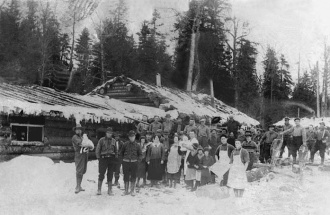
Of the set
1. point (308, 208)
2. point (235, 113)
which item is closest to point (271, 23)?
point (308, 208)

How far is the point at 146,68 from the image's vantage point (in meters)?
25.7

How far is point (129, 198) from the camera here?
7.70m

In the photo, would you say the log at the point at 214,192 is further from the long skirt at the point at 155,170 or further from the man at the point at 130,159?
the man at the point at 130,159

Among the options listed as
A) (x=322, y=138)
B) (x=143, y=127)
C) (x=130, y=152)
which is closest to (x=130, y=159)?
(x=130, y=152)

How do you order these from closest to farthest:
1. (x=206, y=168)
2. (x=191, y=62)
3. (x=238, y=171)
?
(x=238, y=171)
(x=206, y=168)
(x=191, y=62)

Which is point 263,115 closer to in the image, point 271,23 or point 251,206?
point 271,23

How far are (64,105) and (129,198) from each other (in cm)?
435

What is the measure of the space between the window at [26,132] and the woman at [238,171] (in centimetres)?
602

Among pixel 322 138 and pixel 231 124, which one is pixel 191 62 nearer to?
pixel 231 124

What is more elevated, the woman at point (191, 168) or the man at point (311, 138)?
the man at point (311, 138)

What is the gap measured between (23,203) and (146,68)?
1949 centimetres

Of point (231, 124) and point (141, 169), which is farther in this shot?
point (231, 124)

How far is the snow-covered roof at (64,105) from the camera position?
906 centimetres

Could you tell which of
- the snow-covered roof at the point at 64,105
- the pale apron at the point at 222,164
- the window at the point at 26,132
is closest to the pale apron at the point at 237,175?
the pale apron at the point at 222,164
